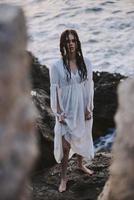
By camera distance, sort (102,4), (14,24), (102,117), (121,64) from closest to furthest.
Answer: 1. (14,24)
2. (102,117)
3. (121,64)
4. (102,4)

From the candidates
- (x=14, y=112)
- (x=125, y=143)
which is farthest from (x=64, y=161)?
(x=14, y=112)

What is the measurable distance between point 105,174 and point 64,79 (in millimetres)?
803

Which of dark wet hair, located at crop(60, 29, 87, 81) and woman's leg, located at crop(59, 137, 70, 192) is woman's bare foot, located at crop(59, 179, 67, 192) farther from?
dark wet hair, located at crop(60, 29, 87, 81)

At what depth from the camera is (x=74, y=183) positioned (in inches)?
194

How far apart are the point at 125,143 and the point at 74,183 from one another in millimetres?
3826

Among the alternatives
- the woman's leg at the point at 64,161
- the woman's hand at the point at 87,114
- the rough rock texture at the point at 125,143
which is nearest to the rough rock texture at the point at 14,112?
Answer: the rough rock texture at the point at 125,143

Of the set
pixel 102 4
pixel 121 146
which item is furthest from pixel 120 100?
pixel 102 4

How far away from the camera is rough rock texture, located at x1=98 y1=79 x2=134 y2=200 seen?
1.13 meters

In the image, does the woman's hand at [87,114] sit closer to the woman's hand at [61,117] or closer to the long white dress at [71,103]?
the long white dress at [71,103]

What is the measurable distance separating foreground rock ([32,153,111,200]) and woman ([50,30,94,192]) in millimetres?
73

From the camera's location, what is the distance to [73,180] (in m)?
4.99

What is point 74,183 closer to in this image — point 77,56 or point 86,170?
point 86,170

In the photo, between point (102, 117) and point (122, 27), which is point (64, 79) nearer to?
point (102, 117)

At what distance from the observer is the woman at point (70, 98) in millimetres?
4805
